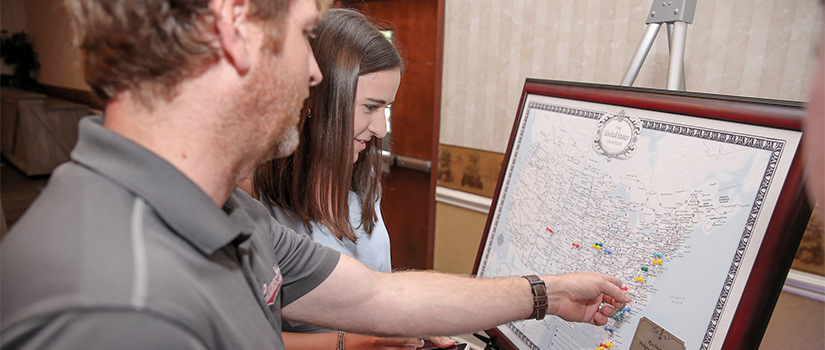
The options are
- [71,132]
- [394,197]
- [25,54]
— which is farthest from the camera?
[25,54]

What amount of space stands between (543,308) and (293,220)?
67 centimetres

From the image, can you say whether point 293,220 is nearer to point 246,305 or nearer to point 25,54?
point 246,305

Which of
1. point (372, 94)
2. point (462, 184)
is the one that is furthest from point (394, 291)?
point (462, 184)

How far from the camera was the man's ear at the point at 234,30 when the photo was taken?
23.1 inches

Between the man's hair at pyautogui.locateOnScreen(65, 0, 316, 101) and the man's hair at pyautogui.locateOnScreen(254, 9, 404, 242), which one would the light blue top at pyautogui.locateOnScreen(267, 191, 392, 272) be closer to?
the man's hair at pyautogui.locateOnScreen(254, 9, 404, 242)

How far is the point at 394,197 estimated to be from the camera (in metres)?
3.23

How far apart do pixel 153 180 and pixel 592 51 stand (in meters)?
1.88

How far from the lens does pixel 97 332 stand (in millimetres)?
440

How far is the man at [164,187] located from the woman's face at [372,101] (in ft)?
1.62

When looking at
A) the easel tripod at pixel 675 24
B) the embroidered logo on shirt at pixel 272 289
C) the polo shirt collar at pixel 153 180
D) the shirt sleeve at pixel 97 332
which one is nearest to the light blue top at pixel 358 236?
the embroidered logo on shirt at pixel 272 289

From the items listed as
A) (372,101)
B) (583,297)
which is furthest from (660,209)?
(372,101)

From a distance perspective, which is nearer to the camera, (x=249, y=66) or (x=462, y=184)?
(x=249, y=66)

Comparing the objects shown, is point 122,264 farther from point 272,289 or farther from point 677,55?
point 677,55

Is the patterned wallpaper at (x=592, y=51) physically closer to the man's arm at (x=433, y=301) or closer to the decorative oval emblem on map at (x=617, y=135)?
the decorative oval emblem on map at (x=617, y=135)
